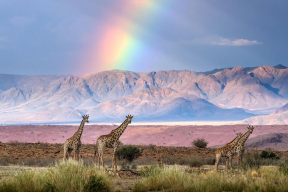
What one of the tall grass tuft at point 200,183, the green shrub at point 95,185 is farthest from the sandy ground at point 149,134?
the green shrub at point 95,185

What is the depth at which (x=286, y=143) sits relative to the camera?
96.9 m

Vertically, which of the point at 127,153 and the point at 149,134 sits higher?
the point at 149,134

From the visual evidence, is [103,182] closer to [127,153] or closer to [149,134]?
[127,153]

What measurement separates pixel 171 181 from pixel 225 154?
598 cm

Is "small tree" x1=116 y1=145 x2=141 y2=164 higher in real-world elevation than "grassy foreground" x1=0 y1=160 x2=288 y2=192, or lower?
higher

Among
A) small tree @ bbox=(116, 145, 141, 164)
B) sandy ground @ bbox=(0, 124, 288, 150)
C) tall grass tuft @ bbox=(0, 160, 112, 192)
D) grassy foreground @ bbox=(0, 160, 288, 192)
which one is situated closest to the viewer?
tall grass tuft @ bbox=(0, 160, 112, 192)

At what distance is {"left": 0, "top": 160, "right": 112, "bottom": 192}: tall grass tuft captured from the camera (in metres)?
15.5

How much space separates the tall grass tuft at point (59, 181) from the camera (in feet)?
50.9

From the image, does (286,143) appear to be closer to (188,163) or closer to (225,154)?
(188,163)

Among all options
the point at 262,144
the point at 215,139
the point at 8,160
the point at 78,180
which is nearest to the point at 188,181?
the point at 78,180

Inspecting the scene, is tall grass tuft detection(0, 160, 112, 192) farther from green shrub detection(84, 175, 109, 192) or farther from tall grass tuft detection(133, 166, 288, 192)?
tall grass tuft detection(133, 166, 288, 192)

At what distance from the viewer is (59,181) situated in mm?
15812

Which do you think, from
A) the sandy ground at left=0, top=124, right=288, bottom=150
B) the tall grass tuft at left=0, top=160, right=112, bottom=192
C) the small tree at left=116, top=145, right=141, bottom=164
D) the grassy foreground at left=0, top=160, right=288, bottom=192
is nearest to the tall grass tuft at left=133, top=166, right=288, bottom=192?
the grassy foreground at left=0, top=160, right=288, bottom=192

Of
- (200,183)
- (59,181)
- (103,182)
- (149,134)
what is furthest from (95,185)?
(149,134)
